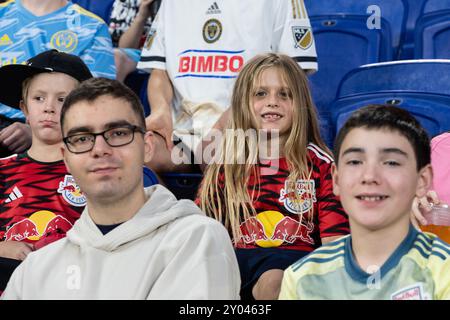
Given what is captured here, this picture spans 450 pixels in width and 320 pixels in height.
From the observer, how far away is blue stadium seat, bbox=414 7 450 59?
147 inches

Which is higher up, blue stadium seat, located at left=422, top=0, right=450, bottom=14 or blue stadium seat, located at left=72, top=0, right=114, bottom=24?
blue stadium seat, located at left=72, top=0, right=114, bottom=24

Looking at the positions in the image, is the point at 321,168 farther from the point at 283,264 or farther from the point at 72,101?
the point at 72,101

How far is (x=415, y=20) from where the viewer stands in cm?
390

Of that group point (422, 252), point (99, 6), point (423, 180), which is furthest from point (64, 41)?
point (422, 252)

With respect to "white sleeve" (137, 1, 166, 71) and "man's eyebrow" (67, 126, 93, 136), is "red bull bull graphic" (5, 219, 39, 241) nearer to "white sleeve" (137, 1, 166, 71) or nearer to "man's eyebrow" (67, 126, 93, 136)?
"man's eyebrow" (67, 126, 93, 136)

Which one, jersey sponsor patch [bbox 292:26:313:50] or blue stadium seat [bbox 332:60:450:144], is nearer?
blue stadium seat [bbox 332:60:450:144]

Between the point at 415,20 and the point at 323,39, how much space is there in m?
0.43

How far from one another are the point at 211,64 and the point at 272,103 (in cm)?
78

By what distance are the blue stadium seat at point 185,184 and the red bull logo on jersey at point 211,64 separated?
0.54 metres

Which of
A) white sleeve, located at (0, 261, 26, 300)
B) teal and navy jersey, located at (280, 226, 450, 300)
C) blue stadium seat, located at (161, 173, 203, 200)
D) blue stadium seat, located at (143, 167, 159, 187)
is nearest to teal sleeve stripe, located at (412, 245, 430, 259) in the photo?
teal and navy jersey, located at (280, 226, 450, 300)

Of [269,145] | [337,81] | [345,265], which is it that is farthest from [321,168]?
[337,81]

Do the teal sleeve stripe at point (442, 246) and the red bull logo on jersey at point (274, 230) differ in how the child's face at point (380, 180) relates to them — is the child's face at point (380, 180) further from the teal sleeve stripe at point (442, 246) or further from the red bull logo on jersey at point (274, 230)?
the red bull logo on jersey at point (274, 230)

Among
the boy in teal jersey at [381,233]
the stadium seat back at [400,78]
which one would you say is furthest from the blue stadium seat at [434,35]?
the boy in teal jersey at [381,233]

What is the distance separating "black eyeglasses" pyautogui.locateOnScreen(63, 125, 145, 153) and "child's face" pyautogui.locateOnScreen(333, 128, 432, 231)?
1.85ft
